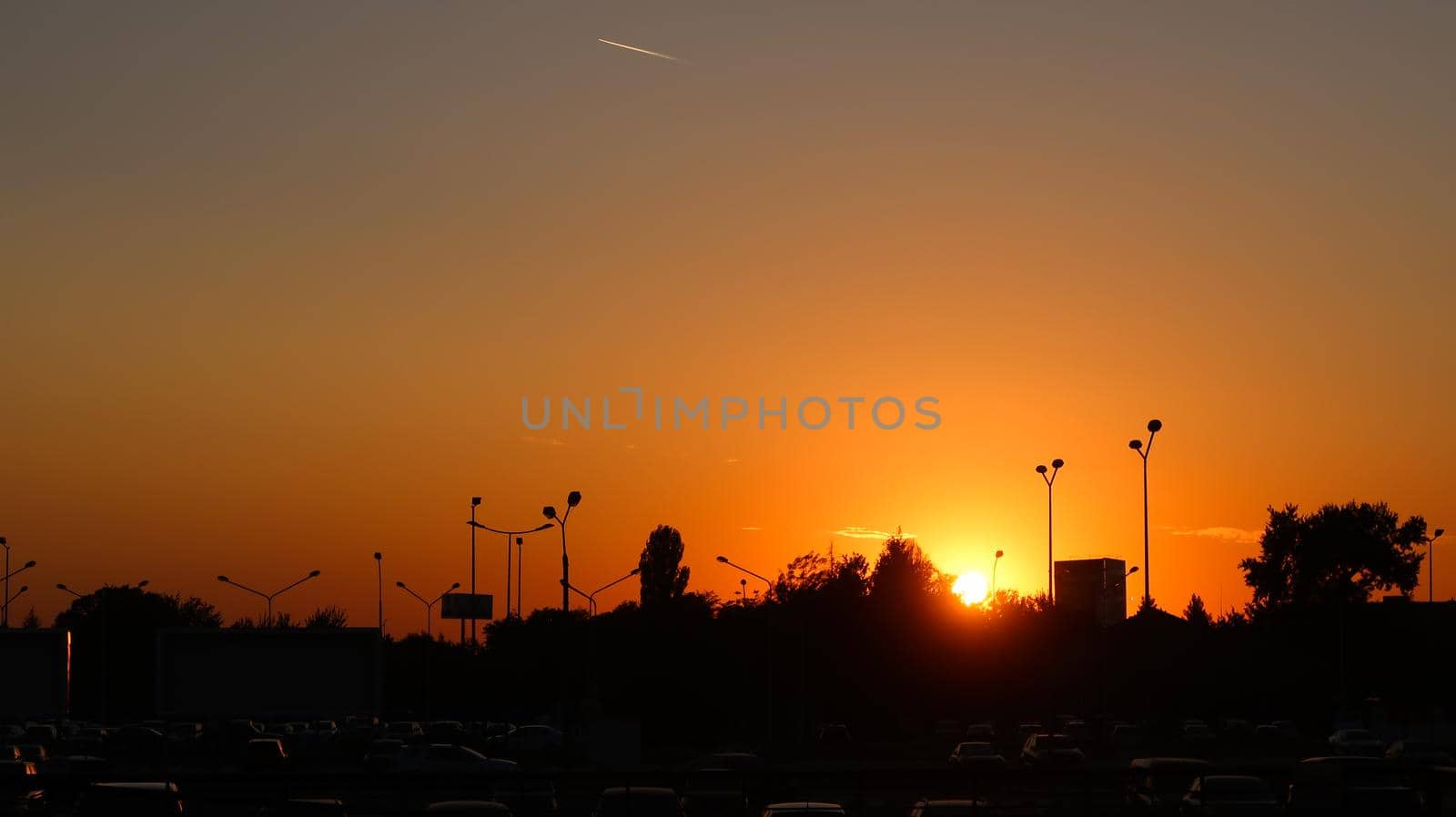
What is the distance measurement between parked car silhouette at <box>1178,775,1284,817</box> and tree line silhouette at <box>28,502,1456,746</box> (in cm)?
3104

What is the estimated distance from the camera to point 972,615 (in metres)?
105

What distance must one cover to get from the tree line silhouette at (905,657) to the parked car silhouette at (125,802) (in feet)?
112

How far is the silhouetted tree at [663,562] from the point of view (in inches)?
5778

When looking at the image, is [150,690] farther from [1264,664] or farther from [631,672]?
[1264,664]

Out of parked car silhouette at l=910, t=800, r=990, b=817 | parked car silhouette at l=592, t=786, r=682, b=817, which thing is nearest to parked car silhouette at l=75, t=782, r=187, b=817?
parked car silhouette at l=592, t=786, r=682, b=817

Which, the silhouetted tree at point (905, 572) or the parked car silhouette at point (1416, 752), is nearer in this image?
the parked car silhouette at point (1416, 752)

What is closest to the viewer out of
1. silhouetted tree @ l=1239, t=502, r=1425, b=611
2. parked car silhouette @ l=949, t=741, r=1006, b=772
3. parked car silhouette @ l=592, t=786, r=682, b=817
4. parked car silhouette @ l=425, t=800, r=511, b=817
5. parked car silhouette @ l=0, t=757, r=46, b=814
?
parked car silhouette @ l=0, t=757, r=46, b=814

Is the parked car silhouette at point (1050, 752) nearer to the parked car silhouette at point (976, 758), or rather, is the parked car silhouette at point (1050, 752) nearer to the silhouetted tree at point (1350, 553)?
the parked car silhouette at point (976, 758)

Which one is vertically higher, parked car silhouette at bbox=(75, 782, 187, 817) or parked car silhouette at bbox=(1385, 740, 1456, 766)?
parked car silhouette at bbox=(75, 782, 187, 817)

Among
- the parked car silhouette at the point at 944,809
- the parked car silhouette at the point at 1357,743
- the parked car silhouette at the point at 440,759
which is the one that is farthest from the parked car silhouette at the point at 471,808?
the parked car silhouette at the point at 1357,743

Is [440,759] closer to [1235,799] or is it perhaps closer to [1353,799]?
[1235,799]

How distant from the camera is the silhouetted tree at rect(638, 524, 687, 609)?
481 ft

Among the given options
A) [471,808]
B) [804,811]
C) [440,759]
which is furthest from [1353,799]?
[440,759]

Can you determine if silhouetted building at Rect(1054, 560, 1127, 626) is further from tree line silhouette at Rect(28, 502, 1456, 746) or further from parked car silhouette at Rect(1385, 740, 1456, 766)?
parked car silhouette at Rect(1385, 740, 1456, 766)
